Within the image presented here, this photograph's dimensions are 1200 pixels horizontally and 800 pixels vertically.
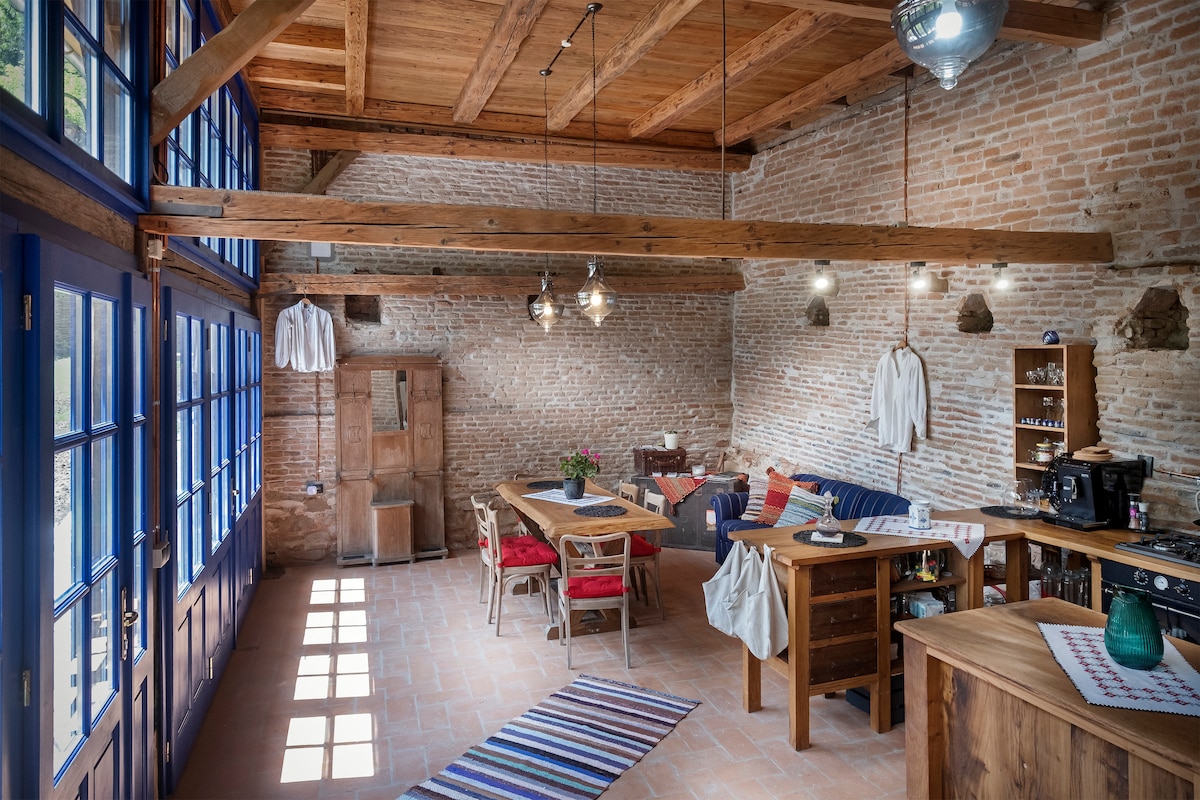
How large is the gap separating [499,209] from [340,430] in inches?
174

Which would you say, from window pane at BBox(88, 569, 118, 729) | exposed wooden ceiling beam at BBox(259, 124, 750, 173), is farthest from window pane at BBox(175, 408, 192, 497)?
exposed wooden ceiling beam at BBox(259, 124, 750, 173)

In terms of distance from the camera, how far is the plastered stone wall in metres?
4.72

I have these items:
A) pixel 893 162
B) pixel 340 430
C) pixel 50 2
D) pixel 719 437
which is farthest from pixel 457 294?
pixel 50 2

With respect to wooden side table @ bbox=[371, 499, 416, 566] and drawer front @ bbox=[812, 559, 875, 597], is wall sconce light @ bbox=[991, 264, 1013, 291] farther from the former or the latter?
wooden side table @ bbox=[371, 499, 416, 566]

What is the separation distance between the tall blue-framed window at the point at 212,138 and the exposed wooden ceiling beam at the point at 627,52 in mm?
2922

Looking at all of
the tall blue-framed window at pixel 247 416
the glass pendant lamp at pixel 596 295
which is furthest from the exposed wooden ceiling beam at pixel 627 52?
the tall blue-framed window at pixel 247 416

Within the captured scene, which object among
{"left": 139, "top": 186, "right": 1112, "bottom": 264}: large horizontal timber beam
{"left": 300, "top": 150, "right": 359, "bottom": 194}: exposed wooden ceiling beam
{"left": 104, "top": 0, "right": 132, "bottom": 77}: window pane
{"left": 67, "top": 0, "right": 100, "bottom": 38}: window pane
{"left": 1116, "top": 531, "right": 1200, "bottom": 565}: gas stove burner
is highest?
{"left": 300, "top": 150, "right": 359, "bottom": 194}: exposed wooden ceiling beam

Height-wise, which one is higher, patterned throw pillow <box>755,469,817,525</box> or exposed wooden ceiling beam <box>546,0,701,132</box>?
exposed wooden ceiling beam <box>546,0,701,132</box>

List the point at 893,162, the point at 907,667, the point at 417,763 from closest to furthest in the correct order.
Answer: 1. the point at 907,667
2. the point at 417,763
3. the point at 893,162

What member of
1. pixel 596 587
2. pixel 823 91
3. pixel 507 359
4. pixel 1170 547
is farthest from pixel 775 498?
pixel 823 91

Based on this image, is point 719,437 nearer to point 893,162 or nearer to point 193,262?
Answer: point 893,162

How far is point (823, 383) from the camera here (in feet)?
26.4

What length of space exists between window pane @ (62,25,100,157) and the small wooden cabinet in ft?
18.1

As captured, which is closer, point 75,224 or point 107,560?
point 75,224
